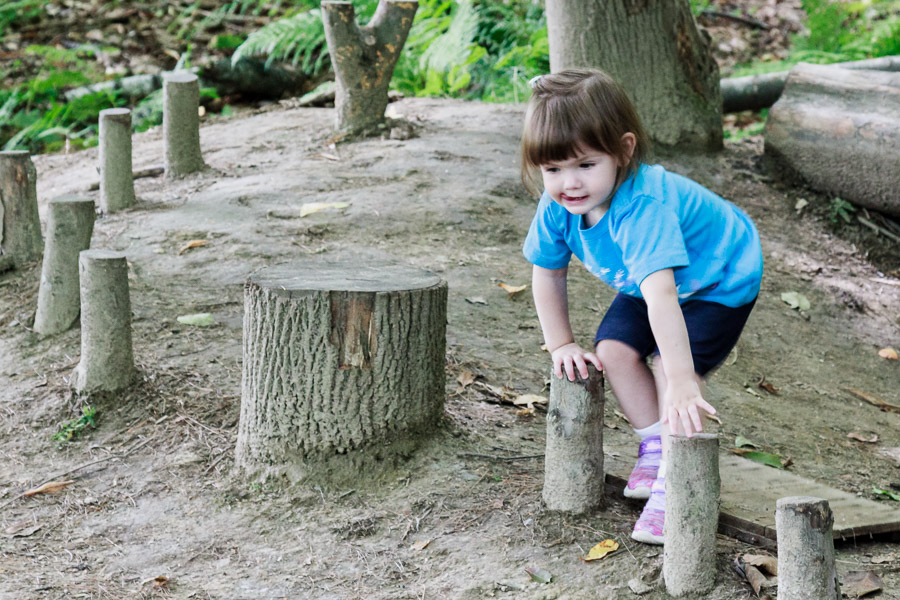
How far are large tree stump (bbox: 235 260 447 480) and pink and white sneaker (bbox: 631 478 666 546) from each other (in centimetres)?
91

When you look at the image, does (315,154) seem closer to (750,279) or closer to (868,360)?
(868,360)

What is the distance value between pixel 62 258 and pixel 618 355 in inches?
110

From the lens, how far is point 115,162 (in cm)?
592

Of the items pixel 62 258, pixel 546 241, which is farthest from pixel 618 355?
pixel 62 258

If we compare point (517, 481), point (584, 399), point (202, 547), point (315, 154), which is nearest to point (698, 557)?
point (584, 399)

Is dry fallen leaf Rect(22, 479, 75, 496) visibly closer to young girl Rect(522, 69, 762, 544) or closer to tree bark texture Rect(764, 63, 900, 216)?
young girl Rect(522, 69, 762, 544)

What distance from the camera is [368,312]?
3.05 metres

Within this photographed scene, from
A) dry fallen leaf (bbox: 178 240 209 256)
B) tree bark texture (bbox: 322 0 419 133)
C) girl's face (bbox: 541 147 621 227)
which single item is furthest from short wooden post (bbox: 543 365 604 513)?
tree bark texture (bbox: 322 0 419 133)

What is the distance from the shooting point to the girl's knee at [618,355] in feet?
9.30

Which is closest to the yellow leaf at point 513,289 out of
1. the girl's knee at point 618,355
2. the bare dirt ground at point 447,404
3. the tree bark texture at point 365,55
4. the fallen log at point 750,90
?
the bare dirt ground at point 447,404

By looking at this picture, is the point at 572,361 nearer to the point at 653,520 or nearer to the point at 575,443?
the point at 575,443

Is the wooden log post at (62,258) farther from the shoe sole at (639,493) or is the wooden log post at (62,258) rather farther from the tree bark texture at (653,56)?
the tree bark texture at (653,56)

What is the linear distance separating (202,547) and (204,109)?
807 centimetres

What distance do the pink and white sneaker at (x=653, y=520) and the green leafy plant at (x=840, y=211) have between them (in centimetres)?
457
